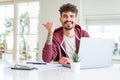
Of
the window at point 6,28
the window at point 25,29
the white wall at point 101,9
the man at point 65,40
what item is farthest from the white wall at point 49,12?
the man at point 65,40

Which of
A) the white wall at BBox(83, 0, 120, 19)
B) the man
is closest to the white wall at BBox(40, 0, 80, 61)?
the white wall at BBox(83, 0, 120, 19)

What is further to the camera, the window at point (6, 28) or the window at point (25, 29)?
the window at point (6, 28)

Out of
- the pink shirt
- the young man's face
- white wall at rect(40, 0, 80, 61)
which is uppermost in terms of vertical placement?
white wall at rect(40, 0, 80, 61)

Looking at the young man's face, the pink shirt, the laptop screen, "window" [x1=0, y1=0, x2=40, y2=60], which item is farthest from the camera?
"window" [x1=0, y1=0, x2=40, y2=60]

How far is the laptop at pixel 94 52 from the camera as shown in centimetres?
157

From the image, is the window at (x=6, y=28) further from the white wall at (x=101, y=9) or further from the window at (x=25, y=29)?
the white wall at (x=101, y=9)

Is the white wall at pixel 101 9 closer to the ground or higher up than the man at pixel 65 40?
higher up

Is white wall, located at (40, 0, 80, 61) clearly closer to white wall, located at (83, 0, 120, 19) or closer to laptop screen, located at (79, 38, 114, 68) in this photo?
white wall, located at (83, 0, 120, 19)

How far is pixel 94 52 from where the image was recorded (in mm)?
1628

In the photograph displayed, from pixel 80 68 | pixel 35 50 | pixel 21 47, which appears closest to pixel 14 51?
pixel 21 47

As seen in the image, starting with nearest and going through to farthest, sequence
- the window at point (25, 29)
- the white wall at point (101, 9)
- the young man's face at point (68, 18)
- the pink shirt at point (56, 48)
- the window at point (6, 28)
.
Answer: the pink shirt at point (56, 48) < the young man's face at point (68, 18) < the white wall at point (101, 9) < the window at point (25, 29) < the window at point (6, 28)

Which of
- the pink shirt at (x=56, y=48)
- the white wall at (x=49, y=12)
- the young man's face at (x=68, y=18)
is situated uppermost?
the white wall at (x=49, y=12)

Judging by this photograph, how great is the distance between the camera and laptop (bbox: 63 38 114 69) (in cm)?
157

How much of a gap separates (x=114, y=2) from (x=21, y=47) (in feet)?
7.58
